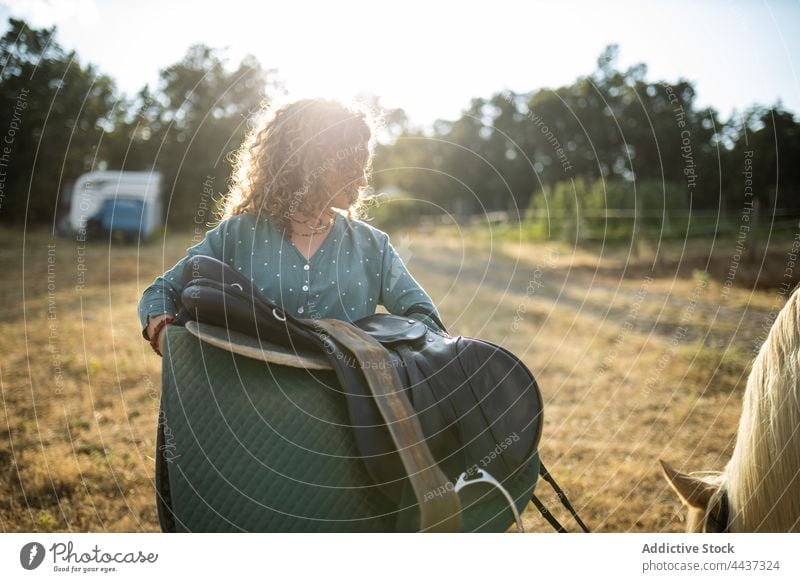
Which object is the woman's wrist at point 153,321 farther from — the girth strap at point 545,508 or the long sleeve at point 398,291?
the girth strap at point 545,508

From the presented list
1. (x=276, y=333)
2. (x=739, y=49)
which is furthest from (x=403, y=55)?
(x=276, y=333)

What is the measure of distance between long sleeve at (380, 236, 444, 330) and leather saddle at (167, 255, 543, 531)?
1.28ft

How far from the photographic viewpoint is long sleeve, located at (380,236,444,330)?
6.43ft

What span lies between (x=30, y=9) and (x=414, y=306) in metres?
2.15

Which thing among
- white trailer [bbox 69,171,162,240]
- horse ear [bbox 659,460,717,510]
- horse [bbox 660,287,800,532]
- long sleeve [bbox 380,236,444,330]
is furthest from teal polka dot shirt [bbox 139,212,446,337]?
white trailer [bbox 69,171,162,240]

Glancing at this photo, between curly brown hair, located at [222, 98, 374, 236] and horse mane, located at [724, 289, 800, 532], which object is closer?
horse mane, located at [724, 289, 800, 532]

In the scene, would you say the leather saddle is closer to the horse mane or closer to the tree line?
the horse mane

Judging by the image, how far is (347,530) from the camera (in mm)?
1607

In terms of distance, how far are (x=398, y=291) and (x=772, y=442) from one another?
1.23 m

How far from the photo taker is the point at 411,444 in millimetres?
1444

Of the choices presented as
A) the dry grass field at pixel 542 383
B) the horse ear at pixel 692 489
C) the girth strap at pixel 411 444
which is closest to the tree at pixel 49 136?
the dry grass field at pixel 542 383

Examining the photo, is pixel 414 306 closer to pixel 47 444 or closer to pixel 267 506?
pixel 267 506

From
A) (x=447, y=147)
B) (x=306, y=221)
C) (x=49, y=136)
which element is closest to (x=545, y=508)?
(x=306, y=221)

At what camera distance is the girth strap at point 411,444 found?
142cm
